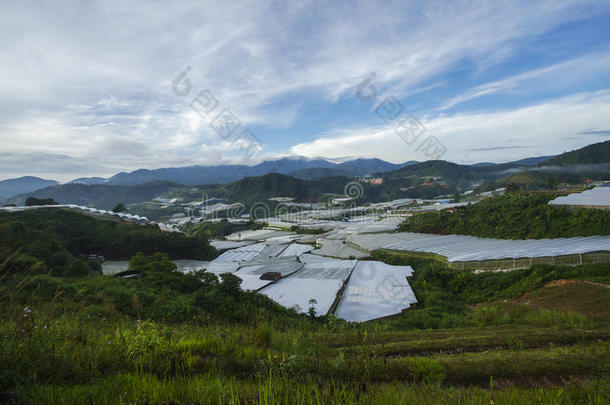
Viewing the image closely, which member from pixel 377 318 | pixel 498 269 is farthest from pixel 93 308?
pixel 498 269

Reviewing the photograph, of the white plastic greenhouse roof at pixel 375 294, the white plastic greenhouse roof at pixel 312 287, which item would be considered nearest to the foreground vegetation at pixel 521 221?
the white plastic greenhouse roof at pixel 375 294

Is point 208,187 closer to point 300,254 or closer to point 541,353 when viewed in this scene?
point 300,254

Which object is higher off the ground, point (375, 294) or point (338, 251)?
point (375, 294)

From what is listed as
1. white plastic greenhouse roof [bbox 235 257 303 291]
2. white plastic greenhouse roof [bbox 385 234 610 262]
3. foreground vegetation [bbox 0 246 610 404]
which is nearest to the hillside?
white plastic greenhouse roof [bbox 235 257 303 291]

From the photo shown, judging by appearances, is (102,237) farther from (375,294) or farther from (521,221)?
(521,221)

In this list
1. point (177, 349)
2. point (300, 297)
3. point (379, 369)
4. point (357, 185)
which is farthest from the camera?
point (357, 185)

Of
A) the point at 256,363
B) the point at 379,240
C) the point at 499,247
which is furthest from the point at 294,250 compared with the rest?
the point at 256,363

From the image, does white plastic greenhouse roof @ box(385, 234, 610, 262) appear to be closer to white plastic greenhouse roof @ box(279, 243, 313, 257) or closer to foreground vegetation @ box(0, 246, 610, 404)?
foreground vegetation @ box(0, 246, 610, 404)
